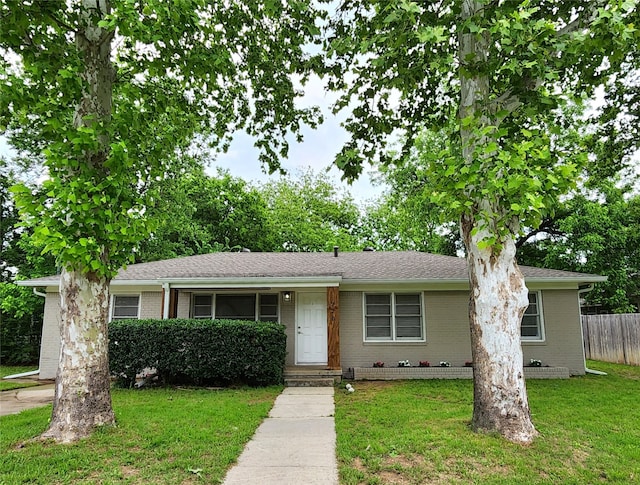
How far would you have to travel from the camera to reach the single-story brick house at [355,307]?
1045 centimetres

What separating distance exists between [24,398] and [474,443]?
849 cm

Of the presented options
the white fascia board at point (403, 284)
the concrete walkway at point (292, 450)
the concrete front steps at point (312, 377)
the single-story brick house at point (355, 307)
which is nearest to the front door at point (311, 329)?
the single-story brick house at point (355, 307)

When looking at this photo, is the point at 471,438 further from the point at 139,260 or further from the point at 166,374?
the point at 139,260

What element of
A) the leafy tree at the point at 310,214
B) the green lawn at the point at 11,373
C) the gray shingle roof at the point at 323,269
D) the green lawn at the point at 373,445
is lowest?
the green lawn at the point at 11,373

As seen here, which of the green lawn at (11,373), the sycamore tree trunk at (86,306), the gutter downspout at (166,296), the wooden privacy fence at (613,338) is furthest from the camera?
the wooden privacy fence at (613,338)

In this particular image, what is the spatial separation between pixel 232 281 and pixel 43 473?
21.0 ft

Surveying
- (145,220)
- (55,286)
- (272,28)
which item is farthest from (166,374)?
(272,28)

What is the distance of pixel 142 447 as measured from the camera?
15.6 ft

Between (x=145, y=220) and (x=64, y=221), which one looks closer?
(x=64, y=221)

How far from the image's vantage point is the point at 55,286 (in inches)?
433

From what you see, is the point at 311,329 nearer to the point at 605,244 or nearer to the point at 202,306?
the point at 202,306

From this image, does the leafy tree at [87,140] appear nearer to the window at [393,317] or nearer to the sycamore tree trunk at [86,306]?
the sycamore tree trunk at [86,306]

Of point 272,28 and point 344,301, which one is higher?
point 272,28

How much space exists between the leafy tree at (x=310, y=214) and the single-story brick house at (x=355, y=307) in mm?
14123
